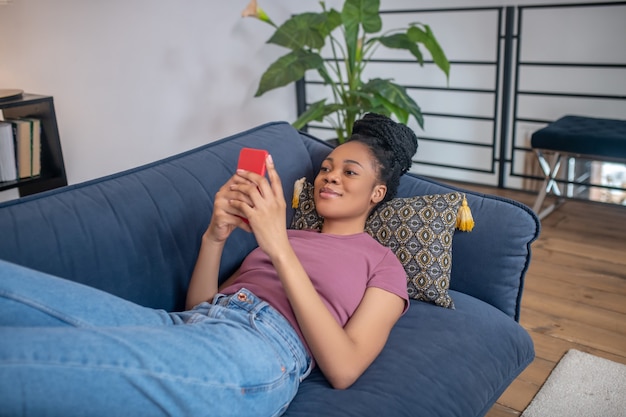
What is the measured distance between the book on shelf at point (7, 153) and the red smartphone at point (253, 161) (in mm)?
1570

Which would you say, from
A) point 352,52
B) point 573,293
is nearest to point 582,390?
point 573,293

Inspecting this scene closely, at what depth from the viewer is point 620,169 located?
3.32 m

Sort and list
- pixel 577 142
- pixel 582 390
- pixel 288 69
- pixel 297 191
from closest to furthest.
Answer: pixel 297 191, pixel 582 390, pixel 577 142, pixel 288 69

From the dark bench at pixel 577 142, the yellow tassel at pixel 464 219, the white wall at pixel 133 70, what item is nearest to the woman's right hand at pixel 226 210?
the yellow tassel at pixel 464 219

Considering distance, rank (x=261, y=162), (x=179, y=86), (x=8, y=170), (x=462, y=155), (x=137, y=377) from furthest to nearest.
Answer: (x=462, y=155), (x=179, y=86), (x=8, y=170), (x=261, y=162), (x=137, y=377)

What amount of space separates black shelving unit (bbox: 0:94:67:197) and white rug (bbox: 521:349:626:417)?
203cm

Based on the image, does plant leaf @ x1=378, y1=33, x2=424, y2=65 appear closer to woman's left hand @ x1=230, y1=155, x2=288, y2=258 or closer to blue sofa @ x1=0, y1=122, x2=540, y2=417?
blue sofa @ x1=0, y1=122, x2=540, y2=417

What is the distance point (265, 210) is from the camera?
45.8 inches

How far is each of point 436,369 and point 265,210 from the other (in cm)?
49

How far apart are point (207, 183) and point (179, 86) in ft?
5.98

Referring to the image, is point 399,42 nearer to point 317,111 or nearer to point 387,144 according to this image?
point 317,111

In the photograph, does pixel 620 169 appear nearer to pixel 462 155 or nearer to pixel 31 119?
pixel 462 155

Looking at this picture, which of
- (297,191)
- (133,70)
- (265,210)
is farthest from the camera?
(133,70)

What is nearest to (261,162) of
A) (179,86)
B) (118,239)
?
(118,239)
